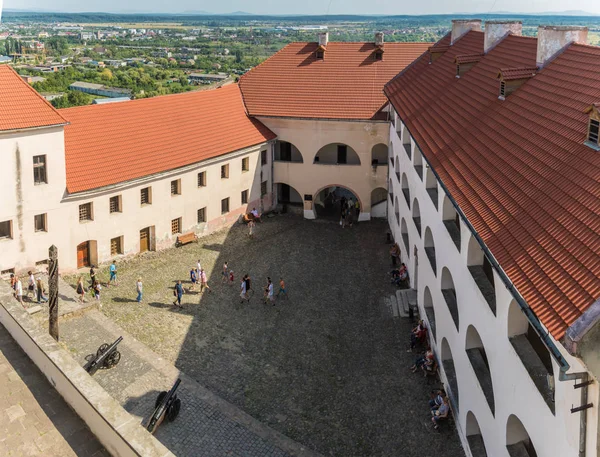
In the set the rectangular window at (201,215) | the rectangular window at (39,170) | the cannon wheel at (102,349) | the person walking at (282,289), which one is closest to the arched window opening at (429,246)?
the person walking at (282,289)

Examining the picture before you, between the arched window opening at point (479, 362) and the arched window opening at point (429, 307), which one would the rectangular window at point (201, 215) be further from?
the arched window opening at point (479, 362)

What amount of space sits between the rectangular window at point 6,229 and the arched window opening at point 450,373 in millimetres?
20195

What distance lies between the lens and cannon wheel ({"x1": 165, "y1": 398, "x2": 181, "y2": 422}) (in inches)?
825

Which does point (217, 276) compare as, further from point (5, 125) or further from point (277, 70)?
point (277, 70)

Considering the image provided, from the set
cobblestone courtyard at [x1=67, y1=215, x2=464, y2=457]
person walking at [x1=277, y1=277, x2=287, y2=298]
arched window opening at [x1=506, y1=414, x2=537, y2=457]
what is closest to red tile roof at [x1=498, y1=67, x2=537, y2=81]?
cobblestone courtyard at [x1=67, y1=215, x2=464, y2=457]

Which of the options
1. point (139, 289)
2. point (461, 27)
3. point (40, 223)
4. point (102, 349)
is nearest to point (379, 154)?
point (461, 27)

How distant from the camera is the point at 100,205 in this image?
32.3 m

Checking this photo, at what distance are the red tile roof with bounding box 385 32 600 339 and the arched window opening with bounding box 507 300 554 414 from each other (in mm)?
1618

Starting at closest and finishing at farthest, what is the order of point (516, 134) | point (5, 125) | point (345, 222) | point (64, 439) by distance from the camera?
point (64, 439) → point (516, 134) → point (5, 125) → point (345, 222)

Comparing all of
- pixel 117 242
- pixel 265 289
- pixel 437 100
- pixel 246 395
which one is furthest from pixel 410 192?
pixel 117 242

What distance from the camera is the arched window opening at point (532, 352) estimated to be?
40.9 feet

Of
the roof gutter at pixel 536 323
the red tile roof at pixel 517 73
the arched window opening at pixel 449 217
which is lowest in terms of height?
the arched window opening at pixel 449 217

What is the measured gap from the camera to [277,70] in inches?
1838

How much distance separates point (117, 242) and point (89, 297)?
204 inches
